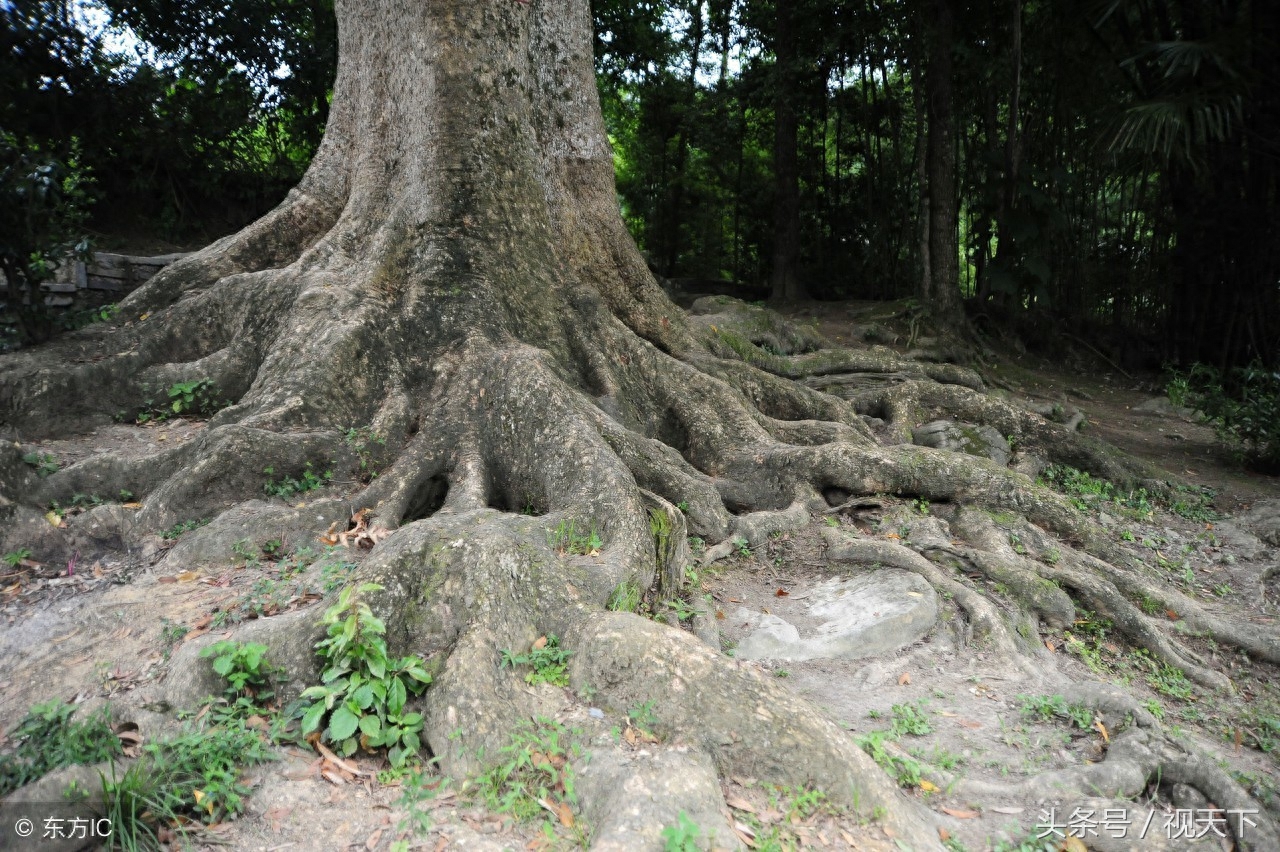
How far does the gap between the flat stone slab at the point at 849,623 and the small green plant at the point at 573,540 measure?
3.08 feet

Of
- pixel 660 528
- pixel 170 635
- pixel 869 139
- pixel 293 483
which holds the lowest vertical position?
pixel 170 635

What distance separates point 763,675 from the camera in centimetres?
353

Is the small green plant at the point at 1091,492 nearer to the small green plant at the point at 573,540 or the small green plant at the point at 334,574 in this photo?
the small green plant at the point at 573,540

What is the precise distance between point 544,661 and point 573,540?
0.85 meters

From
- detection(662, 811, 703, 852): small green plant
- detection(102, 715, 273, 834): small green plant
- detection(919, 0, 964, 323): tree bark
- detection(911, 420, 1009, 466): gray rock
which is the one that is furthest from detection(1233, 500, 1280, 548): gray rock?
detection(102, 715, 273, 834): small green plant

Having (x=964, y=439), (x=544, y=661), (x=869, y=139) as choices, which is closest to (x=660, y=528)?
(x=544, y=661)

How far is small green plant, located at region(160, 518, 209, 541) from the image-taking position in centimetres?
439

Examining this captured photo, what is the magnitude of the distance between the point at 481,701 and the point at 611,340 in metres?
3.48

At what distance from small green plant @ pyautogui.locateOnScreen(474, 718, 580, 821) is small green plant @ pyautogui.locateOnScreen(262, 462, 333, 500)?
232 centimetres

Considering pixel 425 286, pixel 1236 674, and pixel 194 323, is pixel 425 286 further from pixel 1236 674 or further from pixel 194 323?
pixel 1236 674

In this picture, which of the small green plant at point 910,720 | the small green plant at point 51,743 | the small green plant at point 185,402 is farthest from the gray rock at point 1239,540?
the small green plant at point 185,402

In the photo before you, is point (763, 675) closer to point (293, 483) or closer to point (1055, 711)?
point (1055, 711)

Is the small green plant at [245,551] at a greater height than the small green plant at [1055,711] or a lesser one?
greater

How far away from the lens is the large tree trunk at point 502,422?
328 cm
